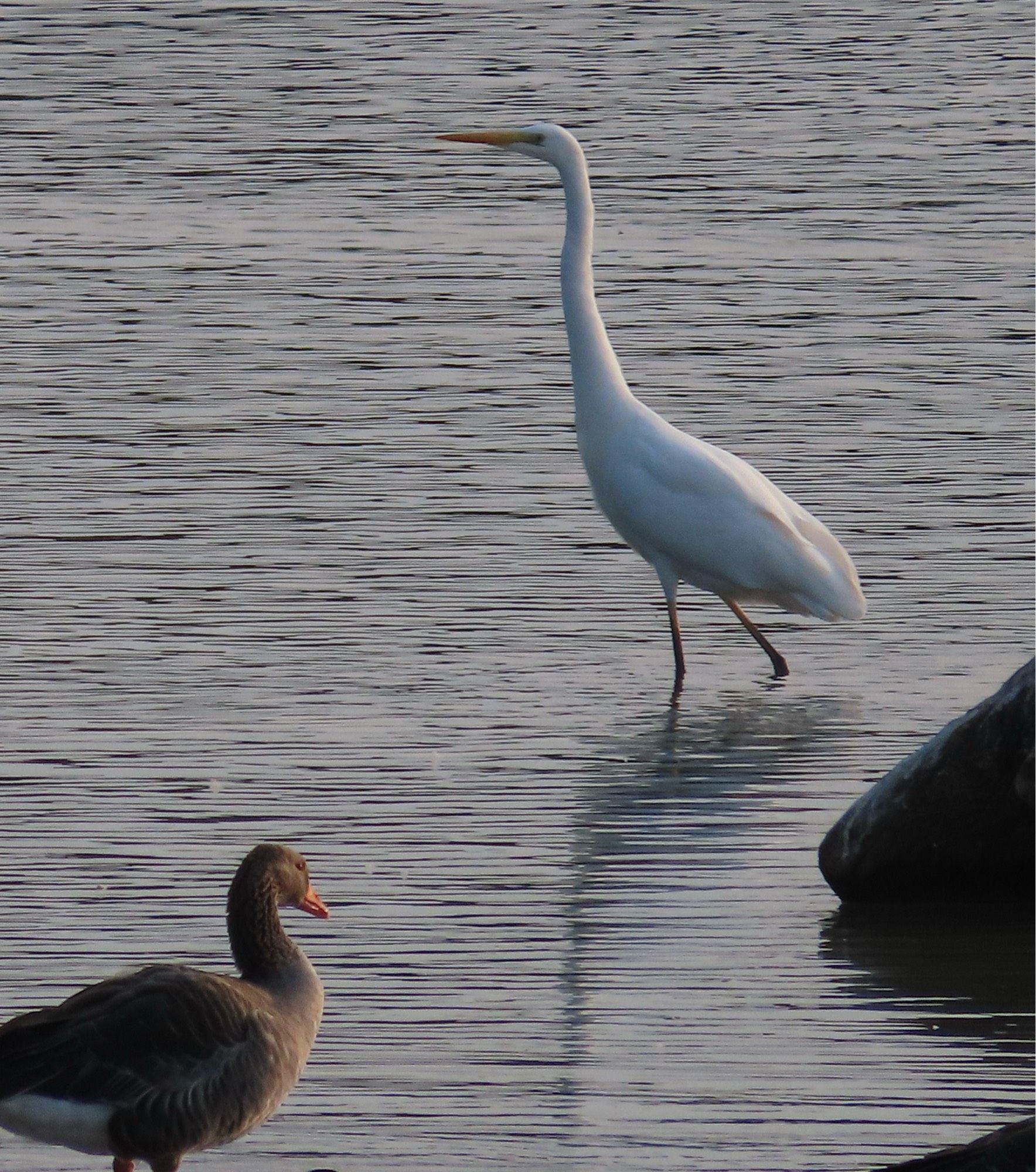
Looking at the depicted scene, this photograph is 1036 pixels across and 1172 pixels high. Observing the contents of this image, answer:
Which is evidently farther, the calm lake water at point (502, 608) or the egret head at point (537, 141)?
the egret head at point (537, 141)

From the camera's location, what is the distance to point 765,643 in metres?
11.2

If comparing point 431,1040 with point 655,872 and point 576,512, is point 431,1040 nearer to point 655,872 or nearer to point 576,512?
point 655,872

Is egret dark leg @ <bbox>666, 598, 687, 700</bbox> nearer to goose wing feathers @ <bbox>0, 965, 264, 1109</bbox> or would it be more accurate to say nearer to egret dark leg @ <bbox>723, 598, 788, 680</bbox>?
egret dark leg @ <bbox>723, 598, 788, 680</bbox>

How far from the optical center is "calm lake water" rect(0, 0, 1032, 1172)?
6871 millimetres

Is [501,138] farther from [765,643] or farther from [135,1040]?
[135,1040]

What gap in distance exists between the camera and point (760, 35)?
31.2 meters

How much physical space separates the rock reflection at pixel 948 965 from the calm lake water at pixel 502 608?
0.02m

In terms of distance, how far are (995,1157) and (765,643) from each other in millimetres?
6416

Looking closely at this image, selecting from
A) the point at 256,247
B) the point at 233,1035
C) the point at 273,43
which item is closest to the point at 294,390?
the point at 256,247

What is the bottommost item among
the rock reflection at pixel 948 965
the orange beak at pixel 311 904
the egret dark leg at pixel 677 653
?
the egret dark leg at pixel 677 653

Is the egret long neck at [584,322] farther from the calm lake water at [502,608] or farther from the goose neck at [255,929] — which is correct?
the goose neck at [255,929]

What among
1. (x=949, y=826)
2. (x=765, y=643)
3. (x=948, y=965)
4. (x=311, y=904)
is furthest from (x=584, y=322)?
(x=311, y=904)

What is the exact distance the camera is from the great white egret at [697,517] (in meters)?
11.3

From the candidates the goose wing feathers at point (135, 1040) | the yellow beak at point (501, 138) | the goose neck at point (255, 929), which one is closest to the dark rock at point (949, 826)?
the goose neck at point (255, 929)
